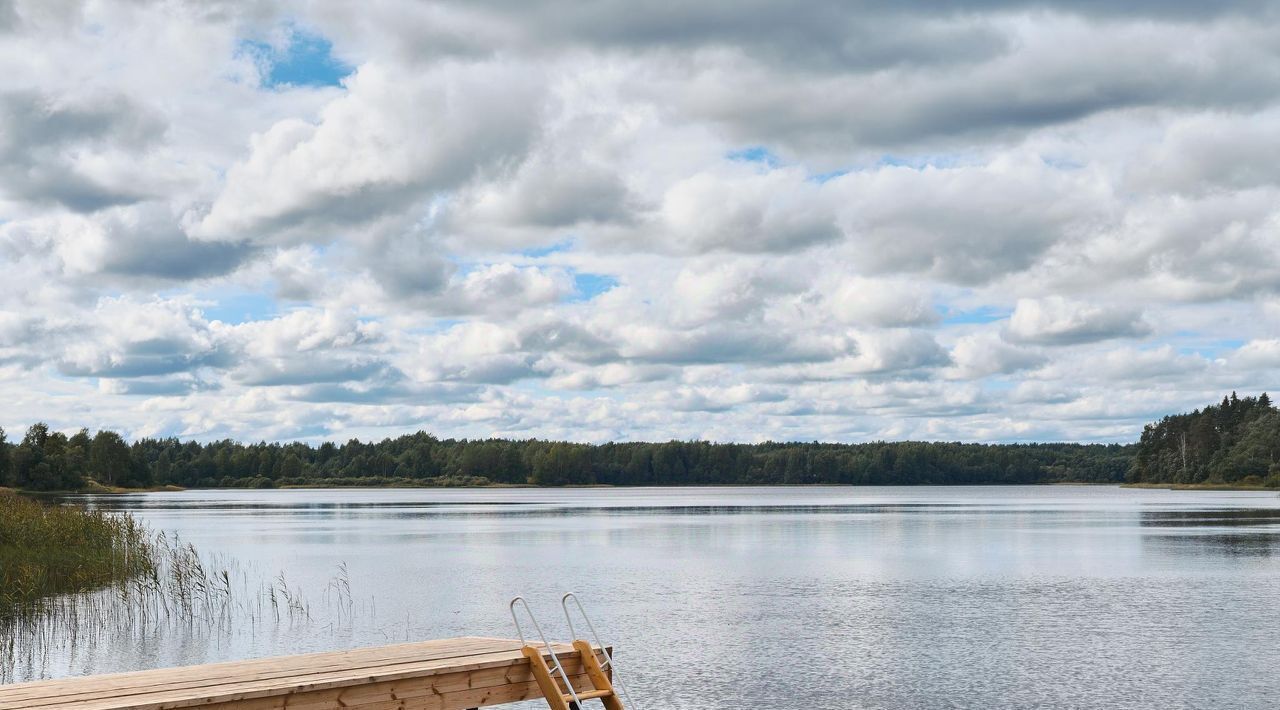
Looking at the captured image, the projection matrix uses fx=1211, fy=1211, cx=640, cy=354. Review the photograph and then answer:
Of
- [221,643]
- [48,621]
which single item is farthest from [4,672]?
[48,621]

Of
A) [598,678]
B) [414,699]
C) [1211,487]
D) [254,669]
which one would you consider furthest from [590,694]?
[1211,487]

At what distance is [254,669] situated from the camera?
36.6 feet

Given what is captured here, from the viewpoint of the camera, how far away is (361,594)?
32531 millimetres

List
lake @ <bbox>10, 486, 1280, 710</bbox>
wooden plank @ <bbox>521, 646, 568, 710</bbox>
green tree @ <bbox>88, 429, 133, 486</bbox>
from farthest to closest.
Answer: green tree @ <bbox>88, 429, 133, 486</bbox> < lake @ <bbox>10, 486, 1280, 710</bbox> < wooden plank @ <bbox>521, 646, 568, 710</bbox>

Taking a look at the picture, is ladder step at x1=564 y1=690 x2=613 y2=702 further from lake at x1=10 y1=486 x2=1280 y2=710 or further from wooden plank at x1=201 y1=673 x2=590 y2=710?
lake at x1=10 y1=486 x2=1280 y2=710

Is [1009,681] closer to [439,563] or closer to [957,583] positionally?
[957,583]

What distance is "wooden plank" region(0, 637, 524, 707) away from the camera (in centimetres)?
1041

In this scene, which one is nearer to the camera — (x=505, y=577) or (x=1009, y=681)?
(x=1009, y=681)

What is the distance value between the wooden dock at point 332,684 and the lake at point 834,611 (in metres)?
5.30

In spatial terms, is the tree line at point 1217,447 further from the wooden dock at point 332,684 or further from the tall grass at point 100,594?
the wooden dock at point 332,684

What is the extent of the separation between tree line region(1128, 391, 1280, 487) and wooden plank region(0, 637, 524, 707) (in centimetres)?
14693

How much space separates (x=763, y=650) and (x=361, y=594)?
14.6 meters

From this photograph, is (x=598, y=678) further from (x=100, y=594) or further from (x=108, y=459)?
(x=108, y=459)

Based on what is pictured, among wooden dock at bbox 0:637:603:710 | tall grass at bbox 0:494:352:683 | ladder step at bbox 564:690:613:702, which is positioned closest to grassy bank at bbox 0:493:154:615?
tall grass at bbox 0:494:352:683
